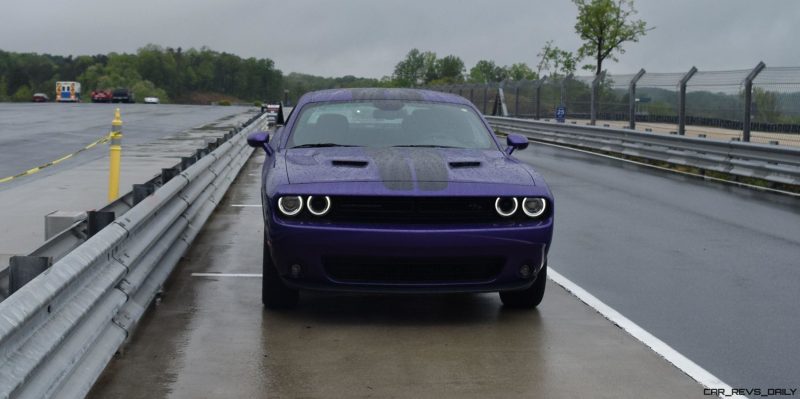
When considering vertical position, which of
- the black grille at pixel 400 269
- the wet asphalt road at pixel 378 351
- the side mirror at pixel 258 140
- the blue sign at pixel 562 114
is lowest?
the wet asphalt road at pixel 378 351

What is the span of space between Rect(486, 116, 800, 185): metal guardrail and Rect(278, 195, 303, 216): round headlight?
12.4 meters

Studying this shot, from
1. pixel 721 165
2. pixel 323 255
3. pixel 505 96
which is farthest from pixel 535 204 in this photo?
pixel 505 96

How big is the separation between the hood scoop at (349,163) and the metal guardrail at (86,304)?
1.25 metres

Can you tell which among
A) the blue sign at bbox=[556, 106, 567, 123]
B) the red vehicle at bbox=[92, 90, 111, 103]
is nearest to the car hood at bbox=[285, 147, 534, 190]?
the blue sign at bbox=[556, 106, 567, 123]

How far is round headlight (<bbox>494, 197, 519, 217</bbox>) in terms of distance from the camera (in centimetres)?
648

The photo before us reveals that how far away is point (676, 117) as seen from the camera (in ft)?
83.4

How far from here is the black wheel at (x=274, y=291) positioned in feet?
22.4

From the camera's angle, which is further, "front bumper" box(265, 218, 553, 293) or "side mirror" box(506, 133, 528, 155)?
"side mirror" box(506, 133, 528, 155)

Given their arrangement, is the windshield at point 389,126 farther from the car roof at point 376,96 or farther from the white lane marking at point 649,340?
the white lane marking at point 649,340

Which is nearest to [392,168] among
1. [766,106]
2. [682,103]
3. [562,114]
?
[766,106]

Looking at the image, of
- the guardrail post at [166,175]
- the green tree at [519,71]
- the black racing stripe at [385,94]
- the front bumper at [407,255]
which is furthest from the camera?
the green tree at [519,71]

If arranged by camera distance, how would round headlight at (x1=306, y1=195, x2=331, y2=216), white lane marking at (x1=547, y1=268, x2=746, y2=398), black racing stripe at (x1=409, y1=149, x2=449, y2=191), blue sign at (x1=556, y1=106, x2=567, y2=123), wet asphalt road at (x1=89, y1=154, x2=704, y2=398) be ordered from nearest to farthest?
wet asphalt road at (x1=89, y1=154, x2=704, y2=398) → white lane marking at (x1=547, y1=268, x2=746, y2=398) → round headlight at (x1=306, y1=195, x2=331, y2=216) → black racing stripe at (x1=409, y1=149, x2=449, y2=191) → blue sign at (x1=556, y1=106, x2=567, y2=123)

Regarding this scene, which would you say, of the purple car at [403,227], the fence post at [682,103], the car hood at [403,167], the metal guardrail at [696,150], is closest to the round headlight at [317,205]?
the purple car at [403,227]

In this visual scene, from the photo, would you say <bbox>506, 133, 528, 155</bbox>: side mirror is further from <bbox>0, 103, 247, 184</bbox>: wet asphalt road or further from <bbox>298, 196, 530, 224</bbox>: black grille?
<bbox>0, 103, 247, 184</bbox>: wet asphalt road
